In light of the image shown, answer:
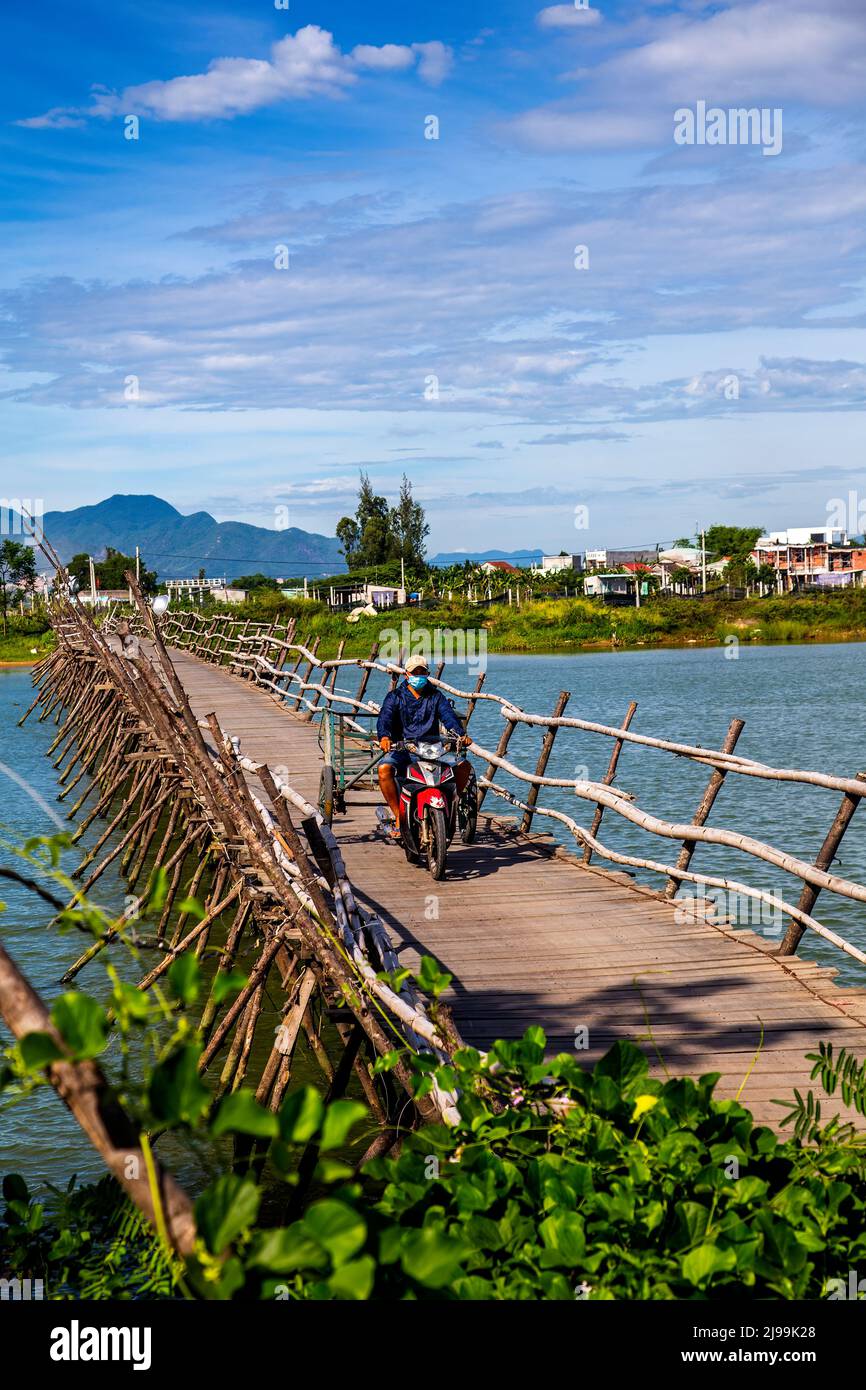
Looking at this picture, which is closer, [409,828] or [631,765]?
[409,828]

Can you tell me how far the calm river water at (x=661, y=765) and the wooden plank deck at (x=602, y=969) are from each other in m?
1.16

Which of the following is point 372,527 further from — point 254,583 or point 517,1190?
point 517,1190

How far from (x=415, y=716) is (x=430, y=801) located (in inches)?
30.1

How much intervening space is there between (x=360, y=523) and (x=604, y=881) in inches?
3678

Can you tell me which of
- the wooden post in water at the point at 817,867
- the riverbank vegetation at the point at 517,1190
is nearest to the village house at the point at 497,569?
the wooden post in water at the point at 817,867

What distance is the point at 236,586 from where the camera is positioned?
104 m

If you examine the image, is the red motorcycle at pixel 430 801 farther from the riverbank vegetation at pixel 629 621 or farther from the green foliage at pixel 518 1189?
the riverbank vegetation at pixel 629 621

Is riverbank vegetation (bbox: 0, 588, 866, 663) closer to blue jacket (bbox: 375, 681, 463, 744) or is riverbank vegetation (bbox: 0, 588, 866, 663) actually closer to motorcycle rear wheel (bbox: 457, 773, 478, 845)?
motorcycle rear wheel (bbox: 457, 773, 478, 845)

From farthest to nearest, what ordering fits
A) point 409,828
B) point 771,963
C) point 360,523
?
point 360,523 → point 409,828 → point 771,963

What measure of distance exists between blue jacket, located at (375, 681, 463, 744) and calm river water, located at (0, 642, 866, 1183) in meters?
2.42

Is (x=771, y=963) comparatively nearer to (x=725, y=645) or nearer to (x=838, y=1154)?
(x=838, y=1154)

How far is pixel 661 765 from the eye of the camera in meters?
22.7

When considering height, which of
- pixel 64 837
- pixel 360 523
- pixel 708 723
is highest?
pixel 360 523
